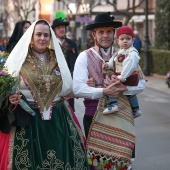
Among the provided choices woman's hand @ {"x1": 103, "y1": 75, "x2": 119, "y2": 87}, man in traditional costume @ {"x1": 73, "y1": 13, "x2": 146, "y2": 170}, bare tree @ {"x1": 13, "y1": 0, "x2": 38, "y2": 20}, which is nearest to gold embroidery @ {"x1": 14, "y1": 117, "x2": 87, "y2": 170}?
man in traditional costume @ {"x1": 73, "y1": 13, "x2": 146, "y2": 170}

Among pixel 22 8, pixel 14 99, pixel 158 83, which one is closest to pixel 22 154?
pixel 14 99

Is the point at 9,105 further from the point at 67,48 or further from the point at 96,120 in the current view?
the point at 67,48

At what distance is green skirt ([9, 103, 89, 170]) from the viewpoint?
505cm

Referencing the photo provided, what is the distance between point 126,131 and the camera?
18.0ft

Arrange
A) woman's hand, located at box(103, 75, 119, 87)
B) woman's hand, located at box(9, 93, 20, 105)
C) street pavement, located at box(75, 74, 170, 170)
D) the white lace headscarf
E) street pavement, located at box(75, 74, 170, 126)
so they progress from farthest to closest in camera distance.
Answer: street pavement, located at box(75, 74, 170, 126) < street pavement, located at box(75, 74, 170, 170) < woman's hand, located at box(103, 75, 119, 87) < the white lace headscarf < woman's hand, located at box(9, 93, 20, 105)

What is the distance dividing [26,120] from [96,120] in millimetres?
808

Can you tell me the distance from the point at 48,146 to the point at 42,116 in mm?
287

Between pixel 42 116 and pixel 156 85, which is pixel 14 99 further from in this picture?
pixel 156 85

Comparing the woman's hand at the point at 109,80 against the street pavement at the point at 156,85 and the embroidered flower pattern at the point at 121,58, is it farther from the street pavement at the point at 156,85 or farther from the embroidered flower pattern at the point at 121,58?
the street pavement at the point at 156,85

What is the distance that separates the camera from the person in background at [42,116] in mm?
5066

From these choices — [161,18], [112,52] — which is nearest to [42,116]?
[112,52]

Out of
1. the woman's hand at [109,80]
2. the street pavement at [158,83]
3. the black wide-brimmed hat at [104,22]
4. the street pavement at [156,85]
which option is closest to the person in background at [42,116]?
the woman's hand at [109,80]

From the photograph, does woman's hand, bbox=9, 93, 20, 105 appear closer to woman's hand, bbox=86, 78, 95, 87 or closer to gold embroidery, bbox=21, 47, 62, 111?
gold embroidery, bbox=21, 47, 62, 111

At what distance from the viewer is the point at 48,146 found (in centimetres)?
513
